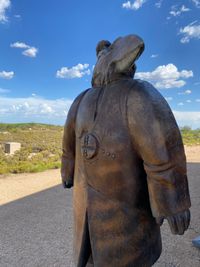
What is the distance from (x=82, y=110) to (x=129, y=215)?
59cm

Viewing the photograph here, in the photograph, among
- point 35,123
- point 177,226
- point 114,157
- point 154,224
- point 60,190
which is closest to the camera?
point 177,226

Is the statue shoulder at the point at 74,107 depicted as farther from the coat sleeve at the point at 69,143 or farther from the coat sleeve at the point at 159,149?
the coat sleeve at the point at 159,149

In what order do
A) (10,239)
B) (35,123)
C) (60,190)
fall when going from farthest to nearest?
(35,123), (60,190), (10,239)

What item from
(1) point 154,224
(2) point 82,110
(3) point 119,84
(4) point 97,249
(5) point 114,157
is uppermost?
(3) point 119,84

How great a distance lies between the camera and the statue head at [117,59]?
4.48 feet

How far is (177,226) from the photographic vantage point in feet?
4.06

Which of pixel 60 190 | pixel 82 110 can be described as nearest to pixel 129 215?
pixel 82 110

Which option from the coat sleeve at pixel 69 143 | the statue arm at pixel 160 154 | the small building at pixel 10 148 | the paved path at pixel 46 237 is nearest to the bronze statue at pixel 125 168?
the statue arm at pixel 160 154

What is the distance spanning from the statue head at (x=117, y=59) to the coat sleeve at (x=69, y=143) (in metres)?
0.19

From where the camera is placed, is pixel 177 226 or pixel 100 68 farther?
pixel 100 68

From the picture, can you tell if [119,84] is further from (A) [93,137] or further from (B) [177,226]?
(B) [177,226]

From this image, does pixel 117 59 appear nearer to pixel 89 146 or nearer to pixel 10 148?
pixel 89 146

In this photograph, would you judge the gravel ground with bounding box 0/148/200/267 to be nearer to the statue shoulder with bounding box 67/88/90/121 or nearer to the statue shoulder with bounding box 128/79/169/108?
the statue shoulder with bounding box 67/88/90/121

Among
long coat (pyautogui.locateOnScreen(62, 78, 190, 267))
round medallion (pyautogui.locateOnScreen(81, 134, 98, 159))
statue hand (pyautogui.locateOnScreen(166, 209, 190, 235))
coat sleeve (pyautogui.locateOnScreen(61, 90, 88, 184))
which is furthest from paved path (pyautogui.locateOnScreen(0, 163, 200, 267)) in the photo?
round medallion (pyautogui.locateOnScreen(81, 134, 98, 159))
